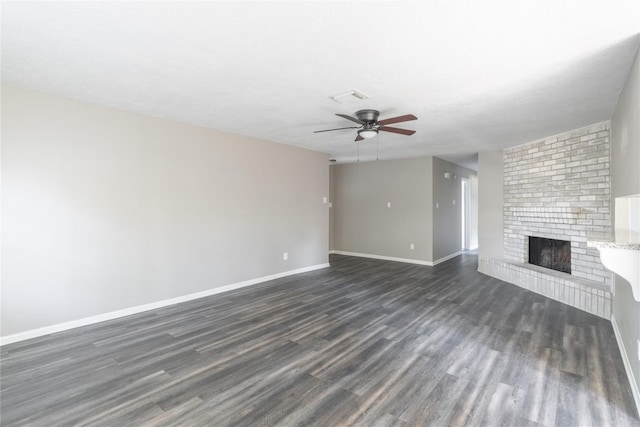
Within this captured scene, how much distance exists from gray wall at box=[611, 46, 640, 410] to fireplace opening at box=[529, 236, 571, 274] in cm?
128

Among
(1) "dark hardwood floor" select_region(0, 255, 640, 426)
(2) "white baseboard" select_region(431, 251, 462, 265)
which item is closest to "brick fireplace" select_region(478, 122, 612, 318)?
(1) "dark hardwood floor" select_region(0, 255, 640, 426)

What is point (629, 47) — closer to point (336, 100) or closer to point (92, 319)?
point (336, 100)

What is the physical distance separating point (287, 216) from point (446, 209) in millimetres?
4096

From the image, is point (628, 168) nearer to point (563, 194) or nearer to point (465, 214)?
point (563, 194)

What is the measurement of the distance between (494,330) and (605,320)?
4.87 ft

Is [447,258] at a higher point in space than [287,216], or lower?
lower

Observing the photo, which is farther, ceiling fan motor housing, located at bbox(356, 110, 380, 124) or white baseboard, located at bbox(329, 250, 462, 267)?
white baseboard, located at bbox(329, 250, 462, 267)

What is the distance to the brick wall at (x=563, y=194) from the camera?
3934mm

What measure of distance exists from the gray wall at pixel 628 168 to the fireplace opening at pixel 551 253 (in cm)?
128

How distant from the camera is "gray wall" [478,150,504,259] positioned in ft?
19.0

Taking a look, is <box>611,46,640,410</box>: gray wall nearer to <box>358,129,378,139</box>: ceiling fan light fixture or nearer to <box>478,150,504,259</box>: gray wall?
<box>358,129,378,139</box>: ceiling fan light fixture

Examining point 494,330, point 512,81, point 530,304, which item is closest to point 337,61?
point 512,81

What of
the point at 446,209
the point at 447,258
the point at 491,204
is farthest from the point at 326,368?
the point at 446,209

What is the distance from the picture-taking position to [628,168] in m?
2.58
